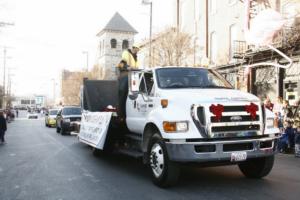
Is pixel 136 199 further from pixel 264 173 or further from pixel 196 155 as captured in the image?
pixel 264 173

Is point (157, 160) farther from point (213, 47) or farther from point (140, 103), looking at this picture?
point (213, 47)

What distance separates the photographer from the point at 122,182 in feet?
26.1

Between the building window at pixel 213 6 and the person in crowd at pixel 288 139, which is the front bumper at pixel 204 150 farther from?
the building window at pixel 213 6

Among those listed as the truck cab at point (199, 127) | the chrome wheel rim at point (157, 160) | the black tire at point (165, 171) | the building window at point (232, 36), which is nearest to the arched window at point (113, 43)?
the building window at point (232, 36)

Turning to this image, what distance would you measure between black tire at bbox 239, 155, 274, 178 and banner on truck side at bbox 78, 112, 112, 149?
354 cm

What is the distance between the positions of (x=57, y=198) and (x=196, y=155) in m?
2.37

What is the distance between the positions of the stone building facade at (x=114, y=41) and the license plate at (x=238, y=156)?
8202cm

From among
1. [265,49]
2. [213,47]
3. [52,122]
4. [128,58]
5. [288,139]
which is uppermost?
[213,47]

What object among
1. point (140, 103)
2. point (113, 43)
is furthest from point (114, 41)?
point (140, 103)

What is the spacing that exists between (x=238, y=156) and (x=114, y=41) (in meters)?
87.3

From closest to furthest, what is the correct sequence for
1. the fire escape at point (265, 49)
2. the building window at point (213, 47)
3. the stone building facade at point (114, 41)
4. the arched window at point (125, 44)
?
the fire escape at point (265, 49), the building window at point (213, 47), the stone building facade at point (114, 41), the arched window at point (125, 44)

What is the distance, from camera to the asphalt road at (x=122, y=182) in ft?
22.4

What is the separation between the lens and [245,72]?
26203 millimetres

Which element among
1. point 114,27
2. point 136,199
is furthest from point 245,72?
point 114,27
